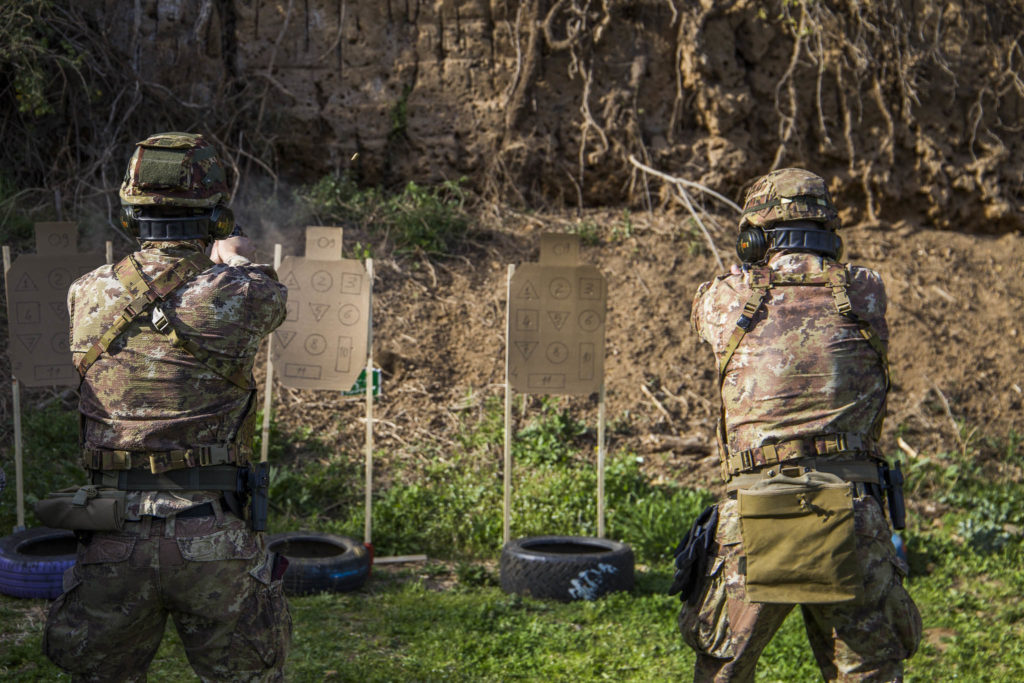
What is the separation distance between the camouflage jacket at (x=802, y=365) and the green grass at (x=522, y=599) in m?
1.91

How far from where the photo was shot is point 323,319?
6.80 m

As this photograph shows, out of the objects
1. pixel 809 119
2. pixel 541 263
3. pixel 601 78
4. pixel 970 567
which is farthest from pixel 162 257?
pixel 809 119

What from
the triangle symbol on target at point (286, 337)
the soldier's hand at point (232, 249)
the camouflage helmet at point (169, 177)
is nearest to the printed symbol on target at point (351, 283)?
the triangle symbol on target at point (286, 337)

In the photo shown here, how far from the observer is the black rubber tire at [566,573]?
19.5 ft

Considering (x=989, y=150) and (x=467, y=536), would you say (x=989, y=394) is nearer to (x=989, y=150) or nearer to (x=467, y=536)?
(x=989, y=150)

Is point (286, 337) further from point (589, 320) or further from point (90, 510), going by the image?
point (90, 510)

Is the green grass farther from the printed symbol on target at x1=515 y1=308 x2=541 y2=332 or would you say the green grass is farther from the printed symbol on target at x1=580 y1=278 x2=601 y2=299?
the printed symbol on target at x1=580 y1=278 x2=601 y2=299

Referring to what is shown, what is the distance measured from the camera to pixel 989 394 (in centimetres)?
837

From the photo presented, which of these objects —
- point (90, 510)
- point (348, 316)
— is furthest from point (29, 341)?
point (90, 510)

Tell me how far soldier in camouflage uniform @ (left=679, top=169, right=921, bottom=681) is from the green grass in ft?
5.17

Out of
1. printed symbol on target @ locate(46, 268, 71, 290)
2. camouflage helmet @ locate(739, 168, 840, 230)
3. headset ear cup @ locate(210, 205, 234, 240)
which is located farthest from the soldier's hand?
printed symbol on target @ locate(46, 268, 71, 290)

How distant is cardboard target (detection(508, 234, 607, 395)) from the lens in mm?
6742

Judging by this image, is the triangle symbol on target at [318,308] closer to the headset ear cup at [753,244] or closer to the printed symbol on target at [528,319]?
the printed symbol on target at [528,319]

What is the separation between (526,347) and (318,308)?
1.44m
